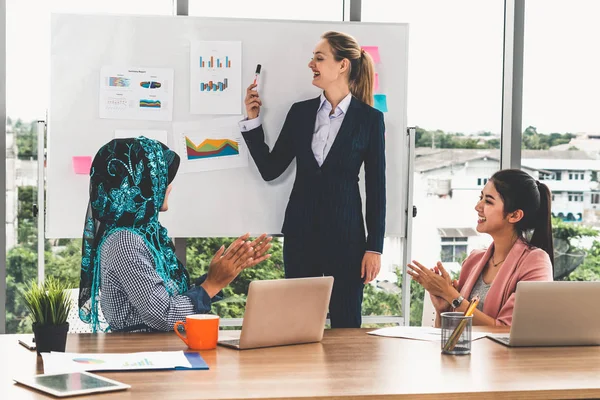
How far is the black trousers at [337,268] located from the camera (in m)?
3.58

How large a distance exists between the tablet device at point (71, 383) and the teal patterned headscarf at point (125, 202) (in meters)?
0.63

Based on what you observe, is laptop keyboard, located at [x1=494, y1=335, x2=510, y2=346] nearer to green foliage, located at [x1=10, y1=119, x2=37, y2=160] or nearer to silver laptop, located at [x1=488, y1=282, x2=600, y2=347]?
silver laptop, located at [x1=488, y1=282, x2=600, y2=347]

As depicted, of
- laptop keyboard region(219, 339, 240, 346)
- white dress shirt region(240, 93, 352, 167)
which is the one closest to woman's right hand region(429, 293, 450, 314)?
laptop keyboard region(219, 339, 240, 346)

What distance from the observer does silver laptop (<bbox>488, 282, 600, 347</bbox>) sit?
211 cm

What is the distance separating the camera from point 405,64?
382 cm

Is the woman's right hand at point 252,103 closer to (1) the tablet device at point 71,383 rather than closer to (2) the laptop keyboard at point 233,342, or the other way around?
(2) the laptop keyboard at point 233,342

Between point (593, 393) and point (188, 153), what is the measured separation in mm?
2339

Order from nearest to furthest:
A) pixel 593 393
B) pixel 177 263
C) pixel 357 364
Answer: pixel 593 393 → pixel 357 364 → pixel 177 263

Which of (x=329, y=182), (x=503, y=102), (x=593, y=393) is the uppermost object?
(x=503, y=102)

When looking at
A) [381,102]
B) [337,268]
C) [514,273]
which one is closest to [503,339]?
[514,273]

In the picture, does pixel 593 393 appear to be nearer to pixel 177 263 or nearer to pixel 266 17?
pixel 177 263

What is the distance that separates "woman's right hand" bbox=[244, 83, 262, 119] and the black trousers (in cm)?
61

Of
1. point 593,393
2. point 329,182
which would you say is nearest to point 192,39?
point 329,182

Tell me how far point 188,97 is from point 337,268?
104 cm
